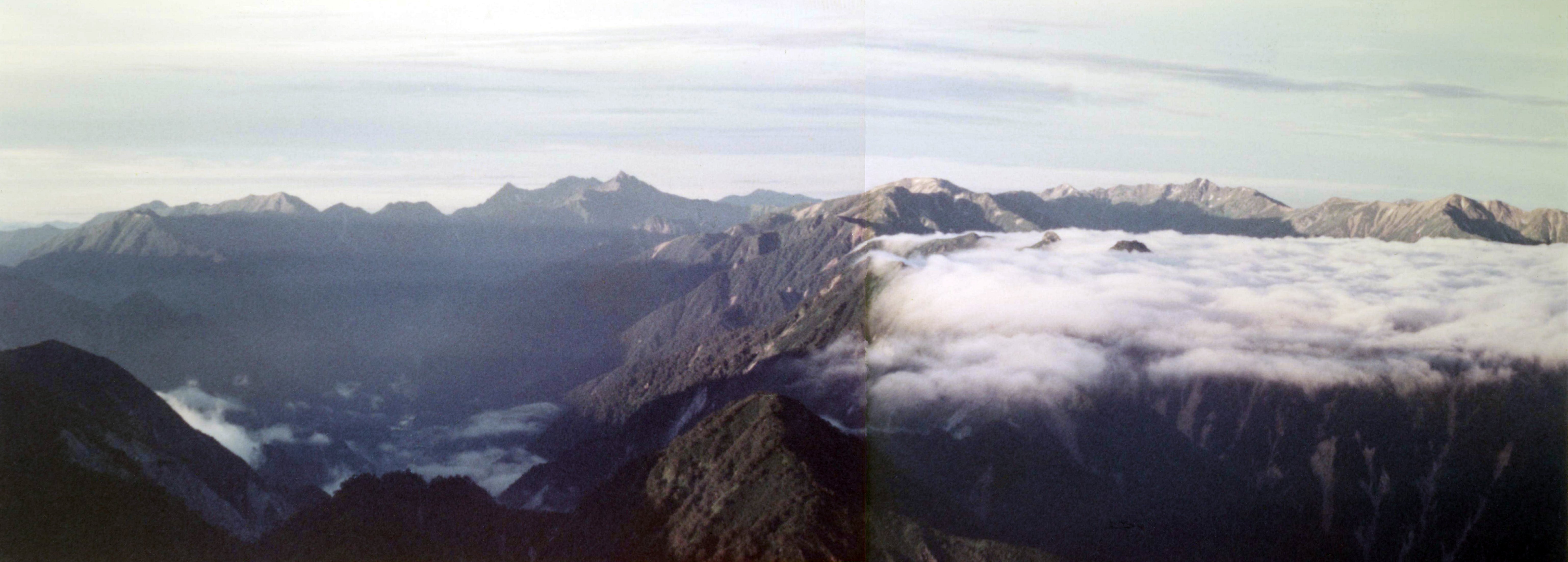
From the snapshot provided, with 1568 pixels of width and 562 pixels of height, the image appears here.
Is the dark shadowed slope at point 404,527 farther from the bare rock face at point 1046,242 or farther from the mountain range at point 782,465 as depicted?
the bare rock face at point 1046,242

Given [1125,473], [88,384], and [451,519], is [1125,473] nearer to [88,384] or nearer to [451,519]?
[451,519]

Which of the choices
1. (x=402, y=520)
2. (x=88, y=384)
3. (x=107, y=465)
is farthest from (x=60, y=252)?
(x=402, y=520)

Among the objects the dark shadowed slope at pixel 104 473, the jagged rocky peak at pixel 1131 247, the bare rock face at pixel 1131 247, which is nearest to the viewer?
the dark shadowed slope at pixel 104 473

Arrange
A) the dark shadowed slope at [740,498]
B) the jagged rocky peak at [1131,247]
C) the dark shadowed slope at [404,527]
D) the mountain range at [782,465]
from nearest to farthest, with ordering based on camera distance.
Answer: the dark shadowed slope at [740,498]
the mountain range at [782,465]
the dark shadowed slope at [404,527]
the jagged rocky peak at [1131,247]

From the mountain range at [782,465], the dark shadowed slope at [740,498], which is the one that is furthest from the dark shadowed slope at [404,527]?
the dark shadowed slope at [740,498]

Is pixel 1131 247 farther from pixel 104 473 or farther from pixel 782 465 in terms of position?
pixel 104 473

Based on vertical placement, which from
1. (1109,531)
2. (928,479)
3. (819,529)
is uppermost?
(819,529)

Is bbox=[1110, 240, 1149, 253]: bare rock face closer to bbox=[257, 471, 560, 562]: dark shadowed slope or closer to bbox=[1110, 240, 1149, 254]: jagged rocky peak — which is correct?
bbox=[1110, 240, 1149, 254]: jagged rocky peak
